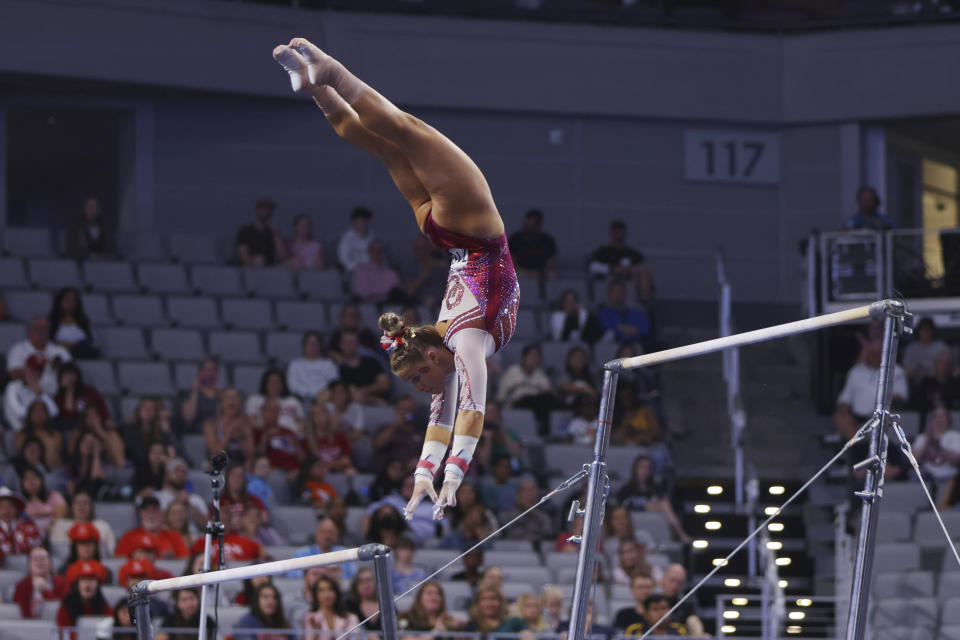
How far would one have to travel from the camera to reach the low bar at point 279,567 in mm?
4129

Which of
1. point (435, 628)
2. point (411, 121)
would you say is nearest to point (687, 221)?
point (435, 628)

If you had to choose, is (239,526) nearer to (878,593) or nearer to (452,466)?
(878,593)

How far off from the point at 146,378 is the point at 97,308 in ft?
2.78

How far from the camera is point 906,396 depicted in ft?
36.8

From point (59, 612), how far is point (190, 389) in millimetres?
2519

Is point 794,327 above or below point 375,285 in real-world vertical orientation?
below

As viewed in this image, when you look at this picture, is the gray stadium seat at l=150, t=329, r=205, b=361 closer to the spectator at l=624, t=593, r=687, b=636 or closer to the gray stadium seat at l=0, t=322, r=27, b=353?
the gray stadium seat at l=0, t=322, r=27, b=353

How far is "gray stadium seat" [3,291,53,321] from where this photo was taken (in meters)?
10.8

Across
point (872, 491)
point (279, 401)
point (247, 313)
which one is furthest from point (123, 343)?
point (872, 491)

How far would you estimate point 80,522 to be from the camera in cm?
869

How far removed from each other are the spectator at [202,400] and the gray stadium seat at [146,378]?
341 mm

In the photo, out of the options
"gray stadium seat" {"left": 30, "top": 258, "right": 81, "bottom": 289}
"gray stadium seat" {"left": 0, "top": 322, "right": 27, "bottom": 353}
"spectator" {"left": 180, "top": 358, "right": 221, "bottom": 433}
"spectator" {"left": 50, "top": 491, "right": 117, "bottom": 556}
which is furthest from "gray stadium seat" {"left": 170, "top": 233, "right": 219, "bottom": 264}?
"spectator" {"left": 50, "top": 491, "right": 117, "bottom": 556}

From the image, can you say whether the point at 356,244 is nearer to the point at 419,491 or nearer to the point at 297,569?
the point at 419,491

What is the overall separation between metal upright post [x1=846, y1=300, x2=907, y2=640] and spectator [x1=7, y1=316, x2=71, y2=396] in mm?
6355
